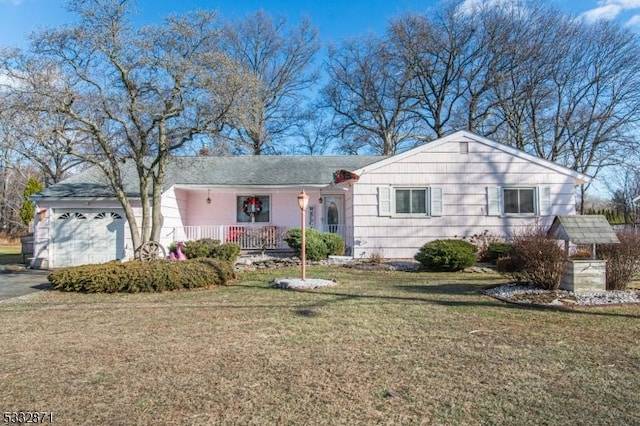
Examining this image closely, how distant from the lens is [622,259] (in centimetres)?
788

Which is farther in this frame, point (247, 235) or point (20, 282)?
point (247, 235)

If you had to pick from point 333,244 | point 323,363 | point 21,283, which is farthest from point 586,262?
point 21,283

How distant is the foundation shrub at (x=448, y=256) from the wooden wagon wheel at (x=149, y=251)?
7.96 m

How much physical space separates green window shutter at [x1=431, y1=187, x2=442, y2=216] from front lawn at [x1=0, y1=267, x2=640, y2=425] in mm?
6966

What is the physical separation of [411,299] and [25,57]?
11.0 metres

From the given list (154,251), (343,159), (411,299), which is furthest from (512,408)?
(343,159)

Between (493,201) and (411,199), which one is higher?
(411,199)

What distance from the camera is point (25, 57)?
34.9 ft

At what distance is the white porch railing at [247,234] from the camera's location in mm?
16547

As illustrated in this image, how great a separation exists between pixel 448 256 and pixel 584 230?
4.15 m

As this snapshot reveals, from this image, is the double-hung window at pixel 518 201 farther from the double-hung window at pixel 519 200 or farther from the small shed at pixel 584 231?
the small shed at pixel 584 231

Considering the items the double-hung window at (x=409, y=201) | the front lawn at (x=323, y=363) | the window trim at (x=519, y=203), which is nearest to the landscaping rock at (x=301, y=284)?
the front lawn at (x=323, y=363)

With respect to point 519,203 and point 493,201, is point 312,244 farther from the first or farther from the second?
point 519,203

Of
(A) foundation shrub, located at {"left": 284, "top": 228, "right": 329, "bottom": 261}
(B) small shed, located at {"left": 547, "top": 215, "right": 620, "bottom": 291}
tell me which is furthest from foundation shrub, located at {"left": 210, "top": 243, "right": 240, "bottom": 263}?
(B) small shed, located at {"left": 547, "top": 215, "right": 620, "bottom": 291}
